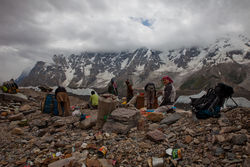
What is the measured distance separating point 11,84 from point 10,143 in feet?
33.6

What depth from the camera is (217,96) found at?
220 inches

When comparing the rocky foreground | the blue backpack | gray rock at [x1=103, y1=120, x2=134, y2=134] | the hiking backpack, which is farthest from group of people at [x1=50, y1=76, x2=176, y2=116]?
gray rock at [x1=103, y1=120, x2=134, y2=134]

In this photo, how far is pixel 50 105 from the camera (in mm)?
9422

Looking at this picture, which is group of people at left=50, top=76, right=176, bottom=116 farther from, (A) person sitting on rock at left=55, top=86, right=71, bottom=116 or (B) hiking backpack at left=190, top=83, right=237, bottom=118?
(B) hiking backpack at left=190, top=83, right=237, bottom=118

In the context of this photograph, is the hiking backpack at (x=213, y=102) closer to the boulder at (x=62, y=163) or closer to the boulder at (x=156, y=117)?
the boulder at (x=156, y=117)

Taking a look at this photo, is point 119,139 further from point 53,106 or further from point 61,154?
point 53,106

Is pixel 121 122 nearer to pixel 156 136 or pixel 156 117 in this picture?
pixel 156 136

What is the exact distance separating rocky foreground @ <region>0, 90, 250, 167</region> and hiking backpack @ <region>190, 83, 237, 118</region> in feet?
0.94

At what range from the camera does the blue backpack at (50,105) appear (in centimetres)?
921

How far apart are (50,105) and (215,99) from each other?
8896mm

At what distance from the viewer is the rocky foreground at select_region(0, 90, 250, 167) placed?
3.59 metres

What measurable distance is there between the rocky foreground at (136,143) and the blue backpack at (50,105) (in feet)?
8.40

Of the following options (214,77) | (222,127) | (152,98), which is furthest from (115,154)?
(214,77)

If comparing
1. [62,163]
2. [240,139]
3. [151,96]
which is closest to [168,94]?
[151,96]
